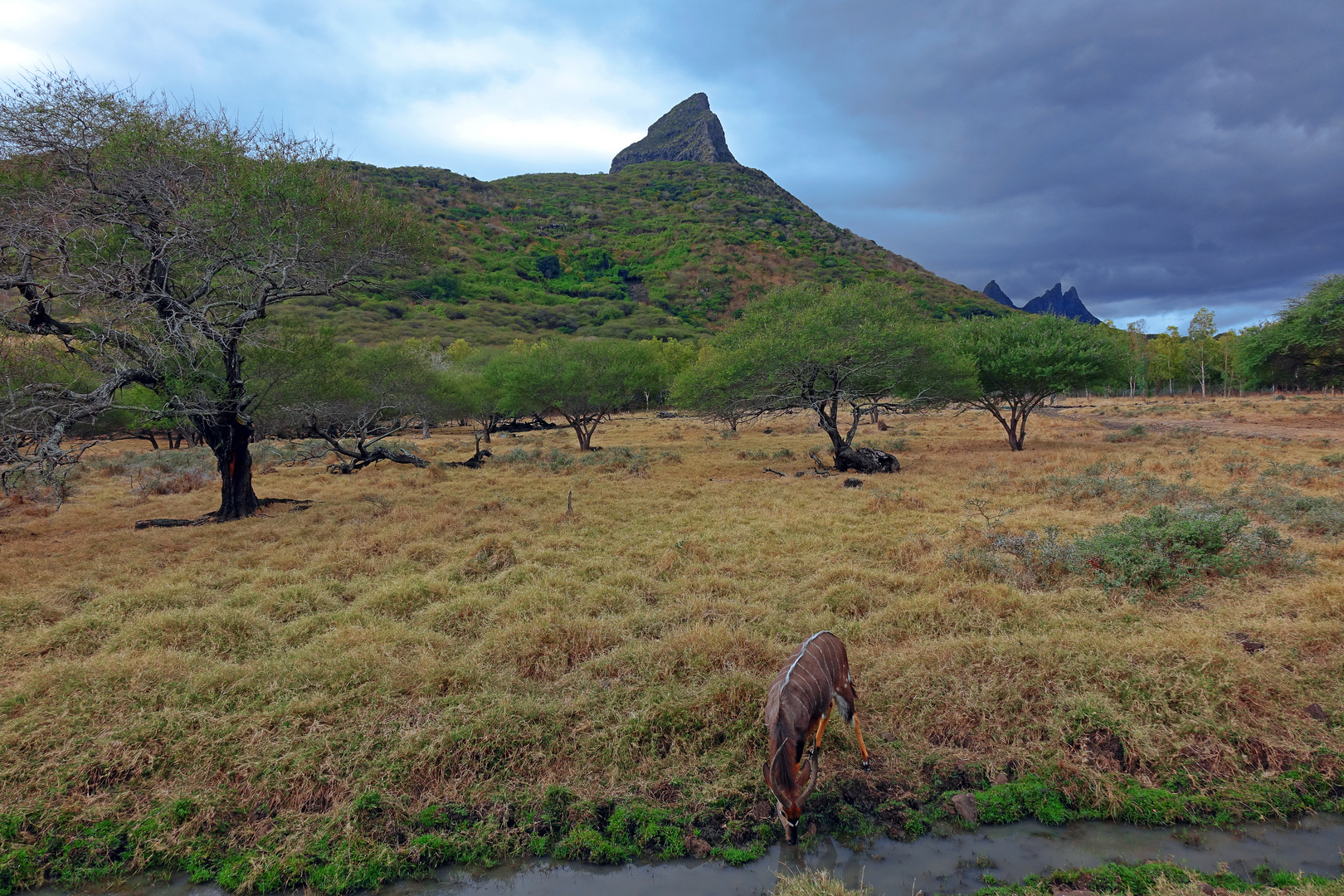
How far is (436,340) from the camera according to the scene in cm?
6619

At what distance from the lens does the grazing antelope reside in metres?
4.03

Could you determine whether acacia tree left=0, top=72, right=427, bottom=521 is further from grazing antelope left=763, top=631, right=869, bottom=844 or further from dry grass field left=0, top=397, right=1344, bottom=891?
grazing antelope left=763, top=631, right=869, bottom=844

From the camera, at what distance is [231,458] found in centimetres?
1394

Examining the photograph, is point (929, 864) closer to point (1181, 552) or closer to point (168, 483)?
point (1181, 552)

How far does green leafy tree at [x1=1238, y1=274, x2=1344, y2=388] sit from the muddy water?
38017 mm

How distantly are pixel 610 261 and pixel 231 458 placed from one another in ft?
399

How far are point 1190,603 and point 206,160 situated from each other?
19.7m

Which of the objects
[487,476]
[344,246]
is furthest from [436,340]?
[344,246]

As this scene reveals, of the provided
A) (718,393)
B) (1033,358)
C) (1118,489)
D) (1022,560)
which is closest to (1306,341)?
(1033,358)

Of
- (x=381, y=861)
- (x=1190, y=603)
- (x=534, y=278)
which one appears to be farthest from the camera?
(x=534, y=278)

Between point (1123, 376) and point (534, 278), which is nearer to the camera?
point (1123, 376)

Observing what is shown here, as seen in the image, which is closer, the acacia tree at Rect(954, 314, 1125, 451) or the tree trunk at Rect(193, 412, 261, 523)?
the tree trunk at Rect(193, 412, 261, 523)

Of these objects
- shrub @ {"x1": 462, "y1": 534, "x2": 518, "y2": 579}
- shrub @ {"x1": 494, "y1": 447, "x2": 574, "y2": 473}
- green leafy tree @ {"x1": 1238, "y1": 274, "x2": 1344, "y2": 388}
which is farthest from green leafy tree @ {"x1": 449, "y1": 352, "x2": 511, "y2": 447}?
green leafy tree @ {"x1": 1238, "y1": 274, "x2": 1344, "y2": 388}

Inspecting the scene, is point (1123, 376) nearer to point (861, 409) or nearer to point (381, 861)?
point (861, 409)
